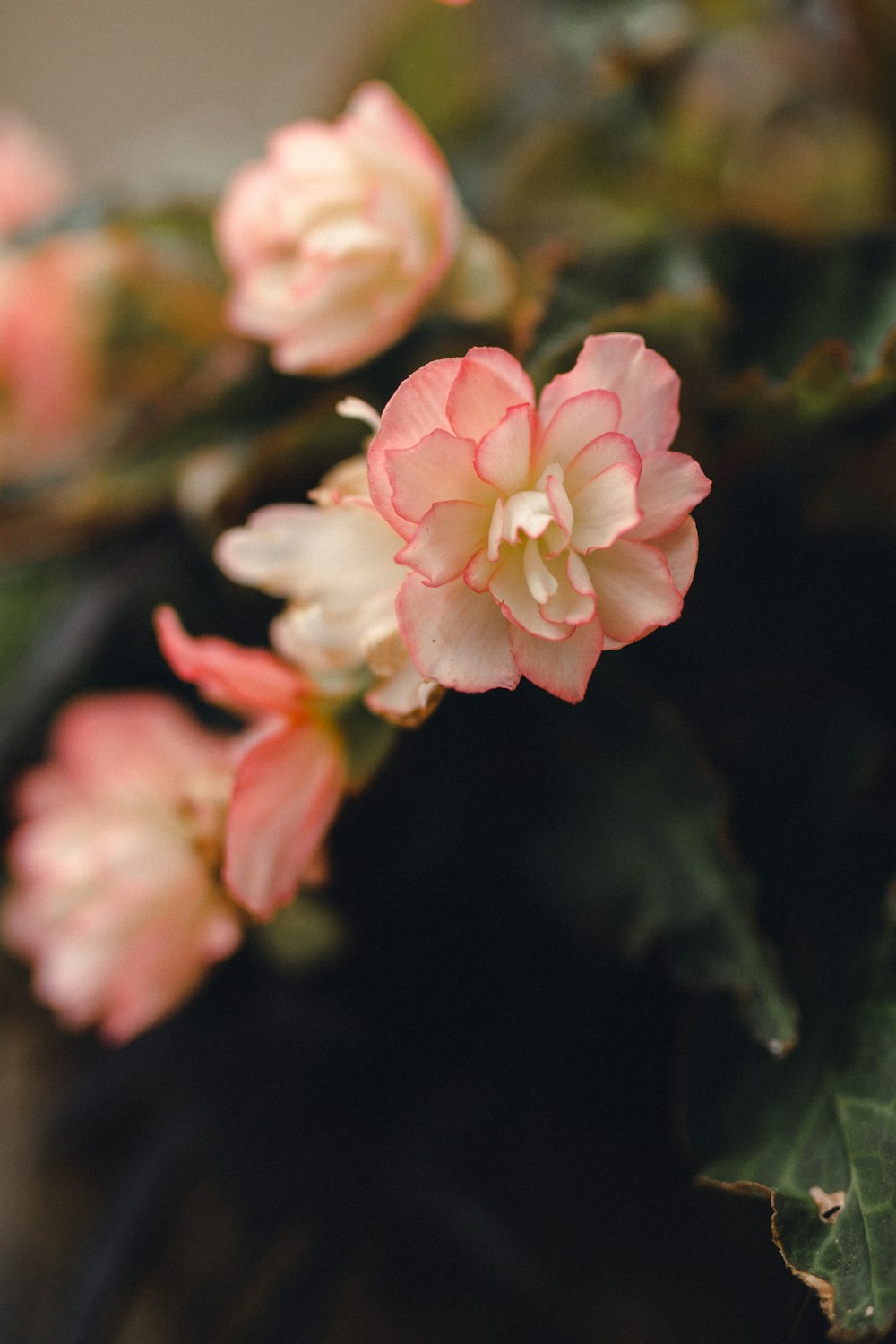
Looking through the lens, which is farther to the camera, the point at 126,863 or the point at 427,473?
the point at 126,863

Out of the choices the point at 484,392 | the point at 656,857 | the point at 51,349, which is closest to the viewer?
the point at 484,392

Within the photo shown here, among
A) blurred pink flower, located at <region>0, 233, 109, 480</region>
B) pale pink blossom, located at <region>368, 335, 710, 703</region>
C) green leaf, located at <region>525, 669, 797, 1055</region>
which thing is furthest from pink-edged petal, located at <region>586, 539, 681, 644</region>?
blurred pink flower, located at <region>0, 233, 109, 480</region>

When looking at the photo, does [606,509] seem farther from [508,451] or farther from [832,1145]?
[832,1145]

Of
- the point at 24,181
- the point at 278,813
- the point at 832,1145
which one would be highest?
the point at 24,181

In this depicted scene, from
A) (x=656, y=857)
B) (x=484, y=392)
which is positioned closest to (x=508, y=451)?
(x=484, y=392)

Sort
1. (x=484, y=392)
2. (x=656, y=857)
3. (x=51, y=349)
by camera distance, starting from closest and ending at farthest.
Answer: (x=484, y=392), (x=656, y=857), (x=51, y=349)

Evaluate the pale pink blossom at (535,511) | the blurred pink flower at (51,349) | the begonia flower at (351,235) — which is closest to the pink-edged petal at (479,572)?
the pale pink blossom at (535,511)

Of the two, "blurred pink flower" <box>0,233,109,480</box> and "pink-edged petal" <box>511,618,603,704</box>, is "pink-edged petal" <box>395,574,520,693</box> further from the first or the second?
"blurred pink flower" <box>0,233,109,480</box>
